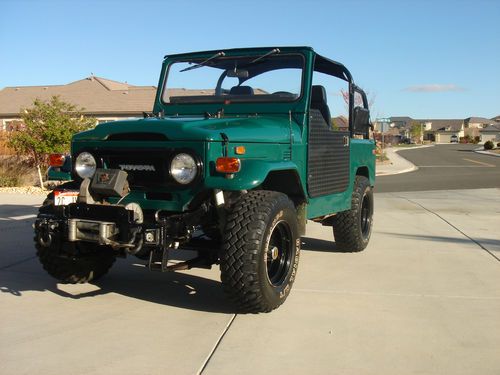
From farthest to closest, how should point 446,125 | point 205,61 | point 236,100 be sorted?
1. point 446,125
2. point 205,61
3. point 236,100

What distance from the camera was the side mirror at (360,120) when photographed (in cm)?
609

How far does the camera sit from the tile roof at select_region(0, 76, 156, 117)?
3547cm

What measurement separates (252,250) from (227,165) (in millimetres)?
648

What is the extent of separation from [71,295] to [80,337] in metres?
1.13

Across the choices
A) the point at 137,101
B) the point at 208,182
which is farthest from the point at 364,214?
the point at 137,101

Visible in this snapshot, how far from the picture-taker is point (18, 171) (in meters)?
16.2

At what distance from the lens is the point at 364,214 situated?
24.2ft

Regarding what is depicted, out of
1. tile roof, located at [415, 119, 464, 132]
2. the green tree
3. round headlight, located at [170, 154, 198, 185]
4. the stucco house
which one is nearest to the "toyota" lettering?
round headlight, located at [170, 154, 198, 185]

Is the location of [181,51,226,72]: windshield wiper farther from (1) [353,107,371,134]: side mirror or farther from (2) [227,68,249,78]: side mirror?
(1) [353,107,371,134]: side mirror

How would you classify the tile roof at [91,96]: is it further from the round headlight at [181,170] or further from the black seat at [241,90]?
the round headlight at [181,170]

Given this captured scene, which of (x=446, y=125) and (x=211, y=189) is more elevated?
(x=446, y=125)

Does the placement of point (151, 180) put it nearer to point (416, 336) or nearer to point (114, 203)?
point (114, 203)

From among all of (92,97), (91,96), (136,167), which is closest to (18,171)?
(136,167)

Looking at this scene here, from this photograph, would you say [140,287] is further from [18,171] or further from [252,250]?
[18,171]
